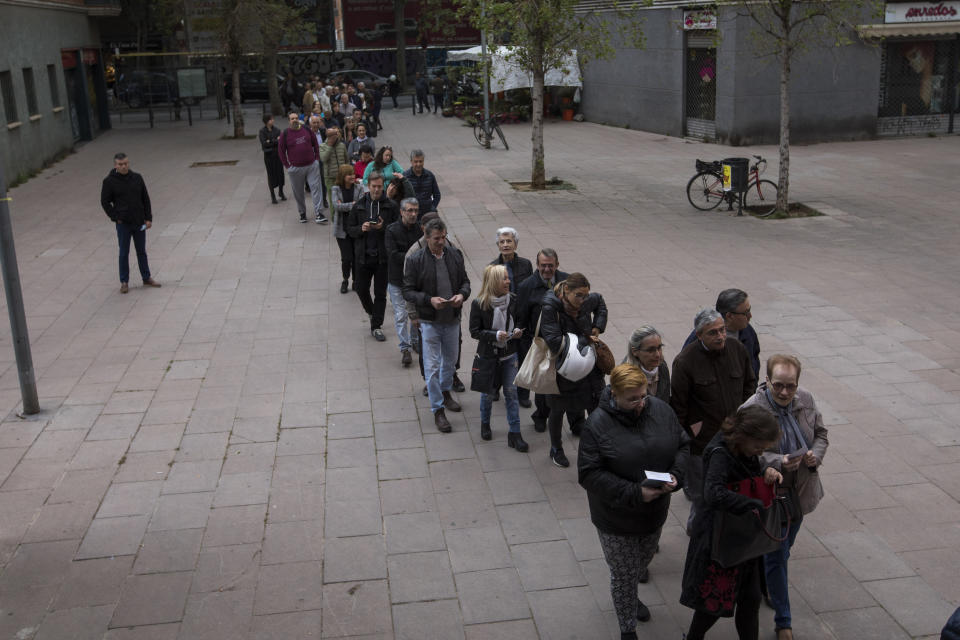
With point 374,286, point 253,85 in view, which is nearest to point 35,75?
point 253,85

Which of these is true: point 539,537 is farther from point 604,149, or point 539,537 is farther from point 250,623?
point 604,149

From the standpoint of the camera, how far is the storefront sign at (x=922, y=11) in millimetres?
23906

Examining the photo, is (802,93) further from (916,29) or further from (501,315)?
(501,315)

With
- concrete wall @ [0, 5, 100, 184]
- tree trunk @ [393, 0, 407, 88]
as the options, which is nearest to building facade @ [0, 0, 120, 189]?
concrete wall @ [0, 5, 100, 184]

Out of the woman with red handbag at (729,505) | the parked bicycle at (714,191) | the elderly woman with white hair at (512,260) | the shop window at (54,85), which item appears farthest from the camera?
the shop window at (54,85)

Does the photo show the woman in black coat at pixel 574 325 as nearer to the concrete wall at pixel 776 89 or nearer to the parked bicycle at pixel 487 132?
the concrete wall at pixel 776 89

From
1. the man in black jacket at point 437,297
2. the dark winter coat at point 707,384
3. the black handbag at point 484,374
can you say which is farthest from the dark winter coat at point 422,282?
the dark winter coat at point 707,384

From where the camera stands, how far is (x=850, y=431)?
763 centimetres

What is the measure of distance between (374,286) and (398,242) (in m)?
1.30

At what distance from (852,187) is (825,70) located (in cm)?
684

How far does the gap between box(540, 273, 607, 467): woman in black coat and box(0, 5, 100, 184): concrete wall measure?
56.8 ft

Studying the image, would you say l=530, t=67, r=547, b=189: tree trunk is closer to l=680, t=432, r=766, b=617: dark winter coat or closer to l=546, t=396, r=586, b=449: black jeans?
l=546, t=396, r=586, b=449: black jeans

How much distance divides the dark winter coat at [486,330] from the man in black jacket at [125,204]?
6140mm

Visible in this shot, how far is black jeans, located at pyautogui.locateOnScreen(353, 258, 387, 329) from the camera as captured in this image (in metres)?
10.0
